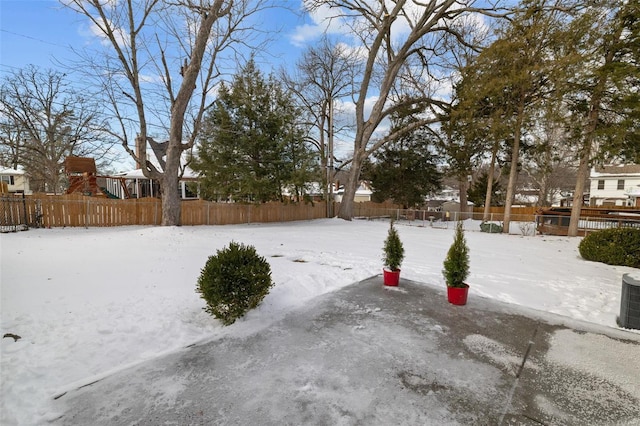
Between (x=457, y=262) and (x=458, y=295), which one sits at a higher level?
(x=457, y=262)

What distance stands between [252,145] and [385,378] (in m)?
12.3

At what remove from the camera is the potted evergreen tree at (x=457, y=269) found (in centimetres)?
409

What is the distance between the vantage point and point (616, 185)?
3173cm

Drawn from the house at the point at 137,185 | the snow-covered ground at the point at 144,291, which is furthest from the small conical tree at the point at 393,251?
the house at the point at 137,185

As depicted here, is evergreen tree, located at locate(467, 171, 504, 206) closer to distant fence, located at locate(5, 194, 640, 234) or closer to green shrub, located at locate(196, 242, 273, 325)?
distant fence, located at locate(5, 194, 640, 234)

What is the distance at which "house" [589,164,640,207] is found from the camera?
3008 centimetres

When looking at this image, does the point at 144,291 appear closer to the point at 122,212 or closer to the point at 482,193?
the point at 122,212

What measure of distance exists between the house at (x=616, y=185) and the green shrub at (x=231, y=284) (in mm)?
38486

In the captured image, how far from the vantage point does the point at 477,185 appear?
2975 centimetres

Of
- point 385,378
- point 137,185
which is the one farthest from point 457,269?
point 137,185

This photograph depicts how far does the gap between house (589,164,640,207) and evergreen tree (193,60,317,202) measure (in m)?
32.9

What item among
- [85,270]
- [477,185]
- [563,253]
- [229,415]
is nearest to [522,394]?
[229,415]

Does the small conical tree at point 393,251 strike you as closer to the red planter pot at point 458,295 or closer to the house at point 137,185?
the red planter pot at point 458,295

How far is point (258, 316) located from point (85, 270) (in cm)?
355
